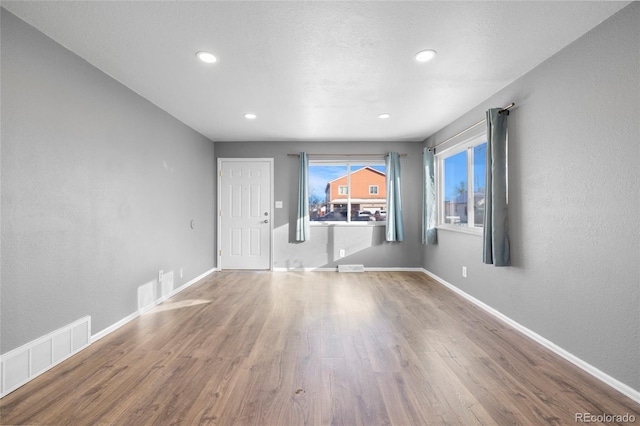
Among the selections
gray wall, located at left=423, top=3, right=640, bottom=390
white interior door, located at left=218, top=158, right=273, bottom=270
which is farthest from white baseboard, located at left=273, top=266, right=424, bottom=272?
gray wall, located at left=423, top=3, right=640, bottom=390

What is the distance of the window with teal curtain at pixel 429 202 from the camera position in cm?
472

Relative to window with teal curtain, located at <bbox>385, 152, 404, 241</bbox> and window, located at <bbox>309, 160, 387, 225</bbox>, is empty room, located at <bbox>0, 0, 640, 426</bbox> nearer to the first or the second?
window with teal curtain, located at <bbox>385, 152, 404, 241</bbox>

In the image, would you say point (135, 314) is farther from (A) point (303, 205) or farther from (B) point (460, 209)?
(B) point (460, 209)

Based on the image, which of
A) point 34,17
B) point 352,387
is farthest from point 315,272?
point 34,17

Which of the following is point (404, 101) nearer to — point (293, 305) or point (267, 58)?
point (267, 58)

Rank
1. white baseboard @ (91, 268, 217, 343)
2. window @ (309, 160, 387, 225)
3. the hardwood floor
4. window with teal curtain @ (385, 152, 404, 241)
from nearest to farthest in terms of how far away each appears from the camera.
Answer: the hardwood floor → white baseboard @ (91, 268, 217, 343) → window with teal curtain @ (385, 152, 404, 241) → window @ (309, 160, 387, 225)

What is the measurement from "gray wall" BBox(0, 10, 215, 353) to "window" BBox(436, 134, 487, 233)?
382 cm

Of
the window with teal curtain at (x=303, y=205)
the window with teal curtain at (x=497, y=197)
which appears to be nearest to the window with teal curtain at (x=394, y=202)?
the window with teal curtain at (x=303, y=205)

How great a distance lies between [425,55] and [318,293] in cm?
292

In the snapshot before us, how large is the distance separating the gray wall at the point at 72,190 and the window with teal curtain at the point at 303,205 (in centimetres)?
214

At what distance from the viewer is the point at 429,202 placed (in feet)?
15.6

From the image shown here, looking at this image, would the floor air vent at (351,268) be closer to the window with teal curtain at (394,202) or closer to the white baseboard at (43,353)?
the window with teal curtain at (394,202)

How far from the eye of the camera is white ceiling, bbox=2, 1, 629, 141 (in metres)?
1.80

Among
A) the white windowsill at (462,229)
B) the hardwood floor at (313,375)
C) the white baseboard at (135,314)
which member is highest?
the white windowsill at (462,229)
